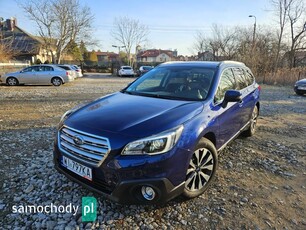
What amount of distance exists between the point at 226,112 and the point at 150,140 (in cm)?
164

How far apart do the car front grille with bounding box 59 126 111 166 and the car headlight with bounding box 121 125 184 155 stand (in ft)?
0.76

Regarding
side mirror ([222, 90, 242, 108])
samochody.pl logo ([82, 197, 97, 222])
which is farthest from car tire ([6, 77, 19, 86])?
side mirror ([222, 90, 242, 108])

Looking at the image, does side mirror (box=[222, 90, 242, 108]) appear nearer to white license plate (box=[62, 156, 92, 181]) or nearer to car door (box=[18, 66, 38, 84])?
white license plate (box=[62, 156, 92, 181])

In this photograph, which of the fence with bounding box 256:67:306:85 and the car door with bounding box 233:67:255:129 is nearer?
the car door with bounding box 233:67:255:129

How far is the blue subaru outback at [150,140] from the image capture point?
229cm

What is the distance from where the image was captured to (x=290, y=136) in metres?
5.56

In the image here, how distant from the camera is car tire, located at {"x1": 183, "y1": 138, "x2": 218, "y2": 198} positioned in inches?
108

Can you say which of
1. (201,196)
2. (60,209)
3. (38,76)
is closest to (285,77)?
(38,76)

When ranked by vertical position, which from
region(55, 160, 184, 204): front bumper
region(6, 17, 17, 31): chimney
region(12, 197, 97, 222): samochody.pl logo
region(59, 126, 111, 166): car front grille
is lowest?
region(12, 197, 97, 222): samochody.pl logo

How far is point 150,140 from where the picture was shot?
231 cm

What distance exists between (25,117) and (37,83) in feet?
32.8

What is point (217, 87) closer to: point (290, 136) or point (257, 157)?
point (257, 157)

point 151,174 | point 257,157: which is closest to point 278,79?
point 257,157

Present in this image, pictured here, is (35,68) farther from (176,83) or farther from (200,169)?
(200,169)
